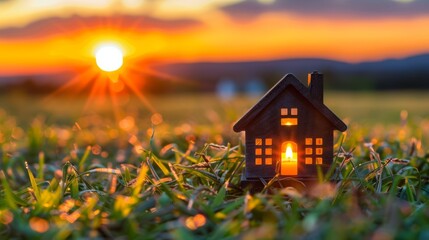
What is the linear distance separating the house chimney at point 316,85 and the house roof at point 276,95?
0.02 metres

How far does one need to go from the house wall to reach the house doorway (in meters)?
0.03

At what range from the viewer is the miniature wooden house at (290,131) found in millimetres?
3494

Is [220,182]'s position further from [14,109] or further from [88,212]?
[14,109]

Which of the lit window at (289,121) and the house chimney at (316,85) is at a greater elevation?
the house chimney at (316,85)

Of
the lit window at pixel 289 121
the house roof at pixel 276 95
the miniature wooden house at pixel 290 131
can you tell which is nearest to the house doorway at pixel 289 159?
the miniature wooden house at pixel 290 131

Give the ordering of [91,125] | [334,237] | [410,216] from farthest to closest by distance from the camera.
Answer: [91,125]
[410,216]
[334,237]

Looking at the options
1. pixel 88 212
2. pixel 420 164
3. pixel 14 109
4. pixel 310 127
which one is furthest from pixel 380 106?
pixel 88 212

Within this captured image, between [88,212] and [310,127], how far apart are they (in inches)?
56.0

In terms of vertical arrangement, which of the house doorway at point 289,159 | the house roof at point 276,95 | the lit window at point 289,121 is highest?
the house roof at point 276,95

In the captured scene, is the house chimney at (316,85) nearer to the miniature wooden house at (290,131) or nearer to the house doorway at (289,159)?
the miniature wooden house at (290,131)

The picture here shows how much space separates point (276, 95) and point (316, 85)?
23 centimetres

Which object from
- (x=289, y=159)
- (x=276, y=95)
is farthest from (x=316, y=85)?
(x=289, y=159)

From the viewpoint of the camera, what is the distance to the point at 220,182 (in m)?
3.36

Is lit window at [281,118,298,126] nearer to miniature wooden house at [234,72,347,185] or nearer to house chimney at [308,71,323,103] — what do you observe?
miniature wooden house at [234,72,347,185]
